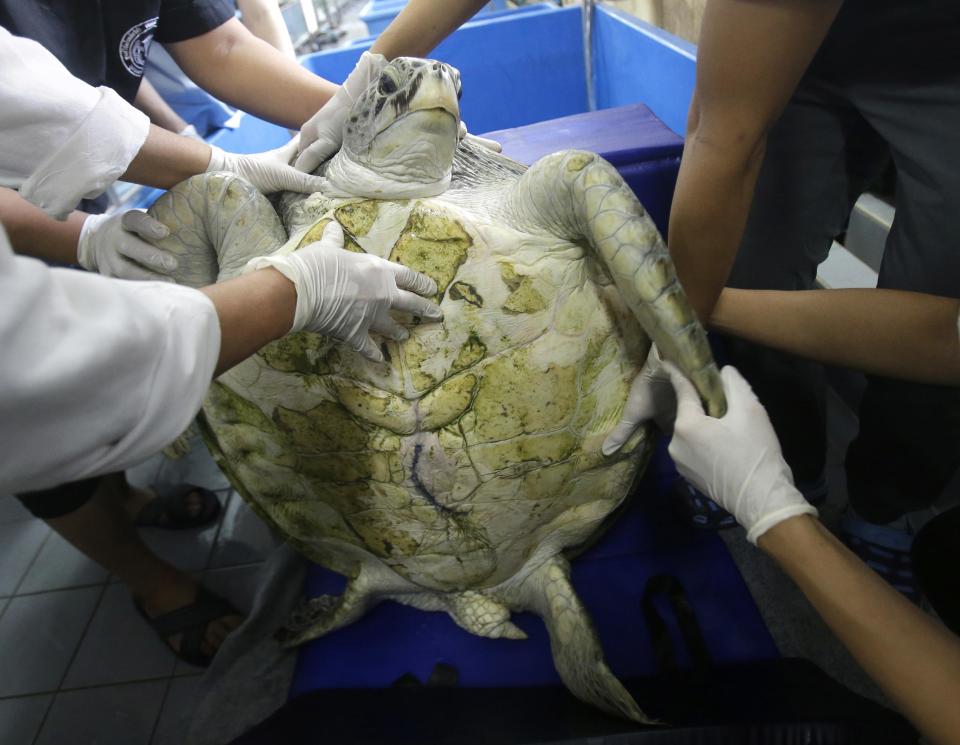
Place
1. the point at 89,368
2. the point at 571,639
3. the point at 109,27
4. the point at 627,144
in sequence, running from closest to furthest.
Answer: the point at 89,368 → the point at 571,639 → the point at 109,27 → the point at 627,144

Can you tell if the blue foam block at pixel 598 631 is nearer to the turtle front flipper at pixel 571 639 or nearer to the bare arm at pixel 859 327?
the turtle front flipper at pixel 571 639

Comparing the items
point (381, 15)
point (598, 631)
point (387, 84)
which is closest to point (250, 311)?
point (387, 84)

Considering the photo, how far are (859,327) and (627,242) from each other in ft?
1.64

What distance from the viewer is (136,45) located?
122cm

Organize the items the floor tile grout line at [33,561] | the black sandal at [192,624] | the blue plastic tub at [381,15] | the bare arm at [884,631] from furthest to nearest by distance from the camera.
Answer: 1. the blue plastic tub at [381,15]
2. the floor tile grout line at [33,561]
3. the black sandal at [192,624]
4. the bare arm at [884,631]

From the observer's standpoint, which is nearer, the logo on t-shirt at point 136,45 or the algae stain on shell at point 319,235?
the algae stain on shell at point 319,235

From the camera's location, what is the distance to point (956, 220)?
882mm

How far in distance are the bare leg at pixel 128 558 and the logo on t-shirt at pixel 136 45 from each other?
3.07 feet

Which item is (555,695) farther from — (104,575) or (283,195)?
(104,575)

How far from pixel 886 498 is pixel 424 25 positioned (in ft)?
4.49

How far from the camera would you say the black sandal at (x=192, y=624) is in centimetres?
136

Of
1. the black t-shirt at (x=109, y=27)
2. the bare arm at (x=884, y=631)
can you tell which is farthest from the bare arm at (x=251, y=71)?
the bare arm at (x=884, y=631)

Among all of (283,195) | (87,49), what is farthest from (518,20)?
(283,195)

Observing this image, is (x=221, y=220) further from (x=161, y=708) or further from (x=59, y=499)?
(x=161, y=708)
